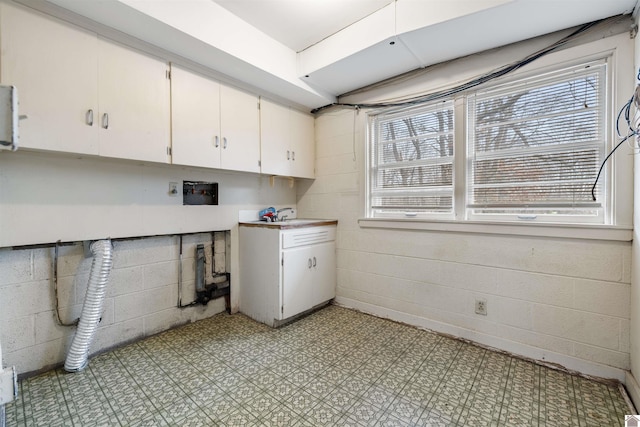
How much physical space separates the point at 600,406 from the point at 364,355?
1375 mm

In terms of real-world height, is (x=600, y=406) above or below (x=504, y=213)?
below

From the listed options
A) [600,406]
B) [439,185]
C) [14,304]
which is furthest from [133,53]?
→ [600,406]

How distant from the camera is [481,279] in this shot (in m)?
2.31

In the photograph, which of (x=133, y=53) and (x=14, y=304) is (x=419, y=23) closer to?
(x=133, y=53)

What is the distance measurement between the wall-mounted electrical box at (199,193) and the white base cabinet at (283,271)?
43cm

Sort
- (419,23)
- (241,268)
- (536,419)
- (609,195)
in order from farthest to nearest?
(241,268), (419,23), (609,195), (536,419)

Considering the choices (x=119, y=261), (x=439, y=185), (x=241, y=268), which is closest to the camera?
(x=119, y=261)

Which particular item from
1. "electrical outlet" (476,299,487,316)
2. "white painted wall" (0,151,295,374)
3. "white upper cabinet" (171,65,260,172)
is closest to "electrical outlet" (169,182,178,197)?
"white painted wall" (0,151,295,374)

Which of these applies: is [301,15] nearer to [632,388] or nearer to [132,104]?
[132,104]

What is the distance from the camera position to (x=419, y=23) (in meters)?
1.98

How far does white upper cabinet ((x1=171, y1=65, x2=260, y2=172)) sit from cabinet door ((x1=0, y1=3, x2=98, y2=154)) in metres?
0.53

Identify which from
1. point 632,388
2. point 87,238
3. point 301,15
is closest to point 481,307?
point 632,388

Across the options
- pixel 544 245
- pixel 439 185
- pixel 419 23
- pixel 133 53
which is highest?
pixel 419 23

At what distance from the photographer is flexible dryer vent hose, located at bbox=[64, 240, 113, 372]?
1.93 m
